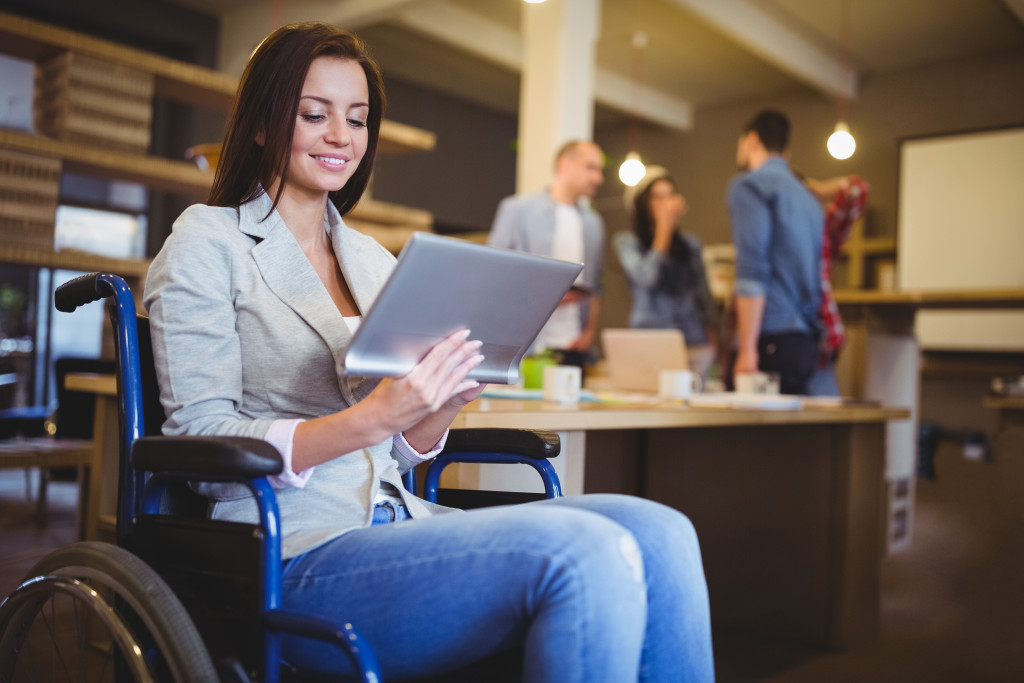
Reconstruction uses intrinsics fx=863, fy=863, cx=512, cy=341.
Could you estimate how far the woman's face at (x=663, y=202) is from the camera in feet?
11.8

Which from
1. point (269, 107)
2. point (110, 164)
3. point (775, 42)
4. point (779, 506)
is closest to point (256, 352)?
point (269, 107)

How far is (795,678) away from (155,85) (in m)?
3.47

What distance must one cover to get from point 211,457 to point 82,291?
34 centimetres

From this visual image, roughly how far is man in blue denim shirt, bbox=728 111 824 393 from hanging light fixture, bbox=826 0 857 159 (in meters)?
2.14

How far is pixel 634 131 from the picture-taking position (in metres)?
8.86

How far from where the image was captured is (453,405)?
108 cm

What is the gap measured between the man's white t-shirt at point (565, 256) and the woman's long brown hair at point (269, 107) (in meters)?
2.28

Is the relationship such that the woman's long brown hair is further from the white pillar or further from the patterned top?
the white pillar

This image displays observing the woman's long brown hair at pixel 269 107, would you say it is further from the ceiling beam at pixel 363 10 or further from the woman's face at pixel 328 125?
the ceiling beam at pixel 363 10

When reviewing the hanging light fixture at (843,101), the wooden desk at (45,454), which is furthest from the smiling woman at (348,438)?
the hanging light fixture at (843,101)

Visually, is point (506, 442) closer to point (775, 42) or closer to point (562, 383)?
point (562, 383)

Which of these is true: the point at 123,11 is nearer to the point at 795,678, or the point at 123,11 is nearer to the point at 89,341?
the point at 89,341

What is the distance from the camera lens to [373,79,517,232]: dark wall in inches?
303

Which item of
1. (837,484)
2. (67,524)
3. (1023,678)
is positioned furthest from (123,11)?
(1023,678)
